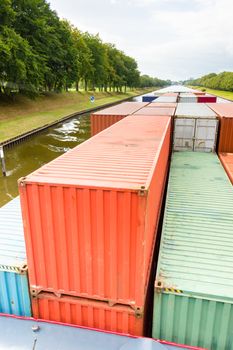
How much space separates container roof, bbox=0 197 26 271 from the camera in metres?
6.45

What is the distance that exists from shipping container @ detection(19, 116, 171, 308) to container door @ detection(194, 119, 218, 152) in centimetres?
1168

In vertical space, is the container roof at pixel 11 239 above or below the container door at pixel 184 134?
below

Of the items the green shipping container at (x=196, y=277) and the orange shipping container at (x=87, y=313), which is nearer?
the green shipping container at (x=196, y=277)

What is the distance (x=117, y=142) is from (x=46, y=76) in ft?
152

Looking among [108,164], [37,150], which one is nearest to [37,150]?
[37,150]

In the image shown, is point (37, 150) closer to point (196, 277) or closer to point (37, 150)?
point (37, 150)

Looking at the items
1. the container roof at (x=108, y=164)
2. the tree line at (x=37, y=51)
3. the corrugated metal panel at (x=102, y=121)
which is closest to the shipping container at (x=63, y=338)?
the container roof at (x=108, y=164)

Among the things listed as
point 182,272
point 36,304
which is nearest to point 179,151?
point 182,272

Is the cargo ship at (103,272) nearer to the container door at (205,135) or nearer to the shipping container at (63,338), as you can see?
the shipping container at (63,338)

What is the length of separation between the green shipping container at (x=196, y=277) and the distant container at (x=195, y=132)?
8.00 m

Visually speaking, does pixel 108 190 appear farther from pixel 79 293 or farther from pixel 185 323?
pixel 185 323

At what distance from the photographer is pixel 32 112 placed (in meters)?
44.2

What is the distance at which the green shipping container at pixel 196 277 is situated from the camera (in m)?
5.51

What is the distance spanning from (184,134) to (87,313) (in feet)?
43.4
